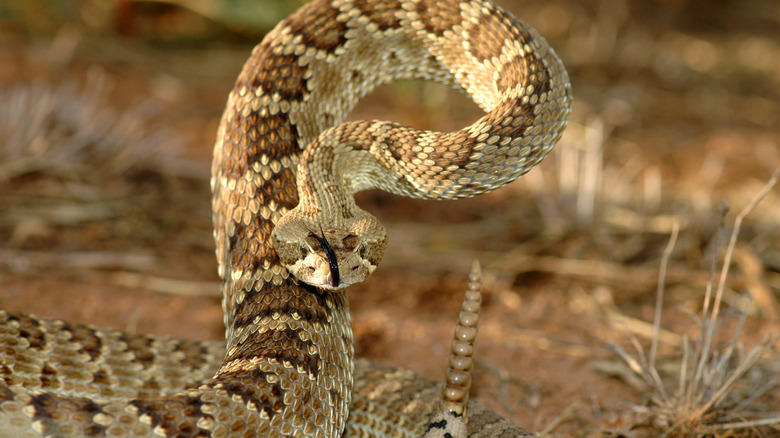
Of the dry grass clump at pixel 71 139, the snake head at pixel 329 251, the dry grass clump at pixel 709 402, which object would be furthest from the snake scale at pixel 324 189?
the dry grass clump at pixel 71 139

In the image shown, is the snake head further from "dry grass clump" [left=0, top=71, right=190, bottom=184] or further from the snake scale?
"dry grass clump" [left=0, top=71, right=190, bottom=184]

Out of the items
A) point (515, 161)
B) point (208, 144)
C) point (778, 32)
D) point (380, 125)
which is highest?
point (778, 32)

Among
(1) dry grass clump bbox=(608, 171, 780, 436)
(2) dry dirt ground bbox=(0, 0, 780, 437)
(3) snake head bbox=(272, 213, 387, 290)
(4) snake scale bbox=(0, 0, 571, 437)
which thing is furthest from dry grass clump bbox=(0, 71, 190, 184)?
(1) dry grass clump bbox=(608, 171, 780, 436)

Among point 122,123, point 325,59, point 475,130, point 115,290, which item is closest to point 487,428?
point 475,130

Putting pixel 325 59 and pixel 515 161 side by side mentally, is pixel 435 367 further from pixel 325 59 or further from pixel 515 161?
pixel 325 59

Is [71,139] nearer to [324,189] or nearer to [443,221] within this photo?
[443,221]

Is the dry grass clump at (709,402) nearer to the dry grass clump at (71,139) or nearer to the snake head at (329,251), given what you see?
the snake head at (329,251)
